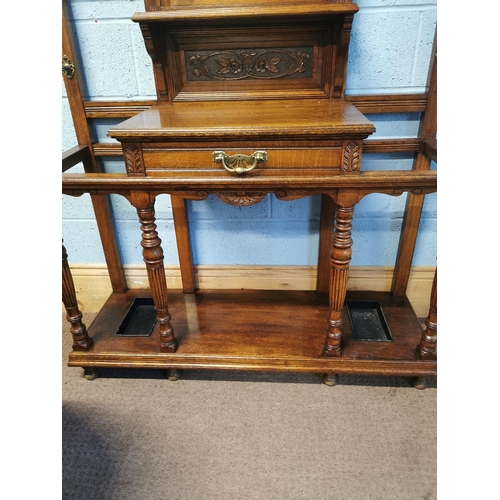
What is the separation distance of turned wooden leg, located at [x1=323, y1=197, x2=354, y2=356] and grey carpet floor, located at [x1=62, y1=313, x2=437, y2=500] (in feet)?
0.59

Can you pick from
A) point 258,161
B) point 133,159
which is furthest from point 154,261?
point 258,161

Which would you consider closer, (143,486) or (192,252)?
(143,486)

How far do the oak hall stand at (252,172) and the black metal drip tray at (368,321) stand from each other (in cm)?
1

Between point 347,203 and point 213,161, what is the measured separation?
357 millimetres

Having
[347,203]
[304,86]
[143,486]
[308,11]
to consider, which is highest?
[308,11]

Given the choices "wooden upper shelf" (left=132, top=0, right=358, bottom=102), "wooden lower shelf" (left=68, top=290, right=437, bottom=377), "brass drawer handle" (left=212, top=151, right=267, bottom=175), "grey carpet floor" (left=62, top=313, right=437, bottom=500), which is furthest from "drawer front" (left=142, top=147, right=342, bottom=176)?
"grey carpet floor" (left=62, top=313, right=437, bottom=500)

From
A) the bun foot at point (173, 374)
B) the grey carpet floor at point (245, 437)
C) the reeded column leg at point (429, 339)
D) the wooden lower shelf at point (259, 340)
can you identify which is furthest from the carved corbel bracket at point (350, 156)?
the bun foot at point (173, 374)

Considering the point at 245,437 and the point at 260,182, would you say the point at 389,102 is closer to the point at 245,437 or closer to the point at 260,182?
the point at 260,182

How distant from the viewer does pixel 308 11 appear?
99cm

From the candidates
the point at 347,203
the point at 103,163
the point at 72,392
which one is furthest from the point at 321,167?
the point at 72,392

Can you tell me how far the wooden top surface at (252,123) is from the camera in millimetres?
892

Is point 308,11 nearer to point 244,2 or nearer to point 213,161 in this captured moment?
point 244,2

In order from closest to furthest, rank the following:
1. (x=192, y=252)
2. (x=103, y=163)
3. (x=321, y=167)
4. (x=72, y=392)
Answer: (x=321, y=167) → (x=72, y=392) → (x=103, y=163) → (x=192, y=252)

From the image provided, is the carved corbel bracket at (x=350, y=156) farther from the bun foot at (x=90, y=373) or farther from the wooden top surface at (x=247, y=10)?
the bun foot at (x=90, y=373)
